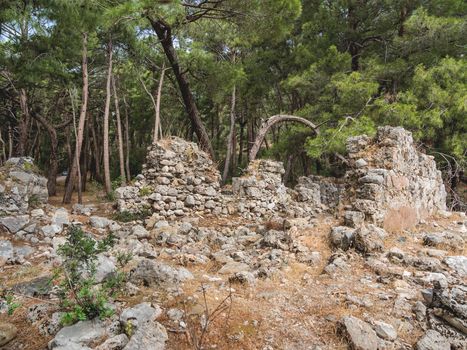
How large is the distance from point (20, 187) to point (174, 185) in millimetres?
3228

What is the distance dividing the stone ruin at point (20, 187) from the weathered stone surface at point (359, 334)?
623 centimetres

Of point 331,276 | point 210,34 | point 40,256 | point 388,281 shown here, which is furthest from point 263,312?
point 210,34

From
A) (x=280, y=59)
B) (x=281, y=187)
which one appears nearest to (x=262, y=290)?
(x=281, y=187)

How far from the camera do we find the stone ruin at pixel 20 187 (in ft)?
19.5

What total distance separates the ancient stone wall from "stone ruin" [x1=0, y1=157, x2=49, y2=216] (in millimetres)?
6694

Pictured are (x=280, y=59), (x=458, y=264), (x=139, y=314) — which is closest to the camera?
(x=139, y=314)

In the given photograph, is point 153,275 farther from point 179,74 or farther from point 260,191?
point 179,74

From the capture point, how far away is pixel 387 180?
5.89 m

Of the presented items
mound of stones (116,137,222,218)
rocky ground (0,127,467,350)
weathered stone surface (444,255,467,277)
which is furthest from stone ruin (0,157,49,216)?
weathered stone surface (444,255,467,277)

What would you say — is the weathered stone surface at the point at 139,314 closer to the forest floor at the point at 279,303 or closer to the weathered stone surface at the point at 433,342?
the forest floor at the point at 279,303

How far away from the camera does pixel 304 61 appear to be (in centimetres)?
1271

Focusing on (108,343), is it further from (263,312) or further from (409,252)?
(409,252)

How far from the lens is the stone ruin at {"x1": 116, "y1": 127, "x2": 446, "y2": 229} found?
19.2 ft

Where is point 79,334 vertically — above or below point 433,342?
above
